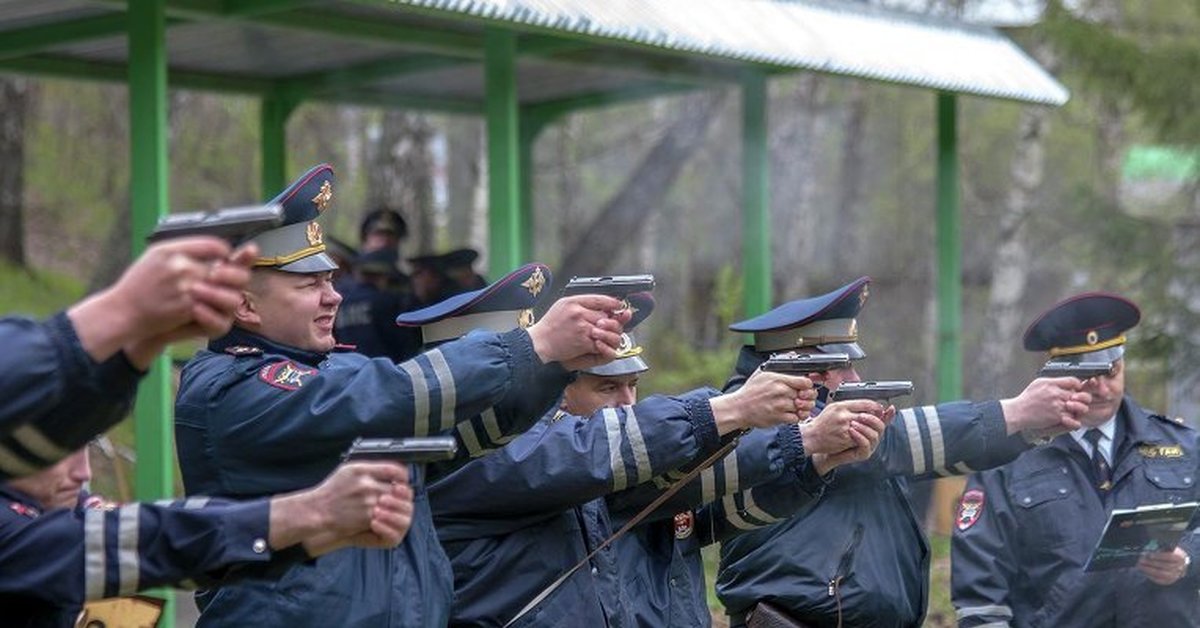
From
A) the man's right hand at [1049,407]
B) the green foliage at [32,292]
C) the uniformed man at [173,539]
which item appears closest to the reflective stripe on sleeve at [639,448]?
the uniformed man at [173,539]

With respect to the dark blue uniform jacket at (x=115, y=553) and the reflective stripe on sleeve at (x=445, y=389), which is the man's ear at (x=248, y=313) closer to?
the reflective stripe on sleeve at (x=445, y=389)

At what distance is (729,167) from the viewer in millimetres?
31172

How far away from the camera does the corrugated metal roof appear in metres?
9.16

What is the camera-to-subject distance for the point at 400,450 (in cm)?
351

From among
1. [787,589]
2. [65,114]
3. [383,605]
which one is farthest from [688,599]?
[65,114]

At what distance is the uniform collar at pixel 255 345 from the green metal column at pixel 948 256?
898 centimetres

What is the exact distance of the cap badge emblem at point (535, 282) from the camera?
4746mm

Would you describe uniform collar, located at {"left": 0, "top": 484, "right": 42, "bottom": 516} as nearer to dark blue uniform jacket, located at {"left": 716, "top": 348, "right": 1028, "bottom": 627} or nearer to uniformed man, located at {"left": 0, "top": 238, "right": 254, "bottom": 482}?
uniformed man, located at {"left": 0, "top": 238, "right": 254, "bottom": 482}

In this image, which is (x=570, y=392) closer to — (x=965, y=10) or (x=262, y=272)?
(x=262, y=272)

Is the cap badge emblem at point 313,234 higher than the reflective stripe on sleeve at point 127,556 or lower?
higher

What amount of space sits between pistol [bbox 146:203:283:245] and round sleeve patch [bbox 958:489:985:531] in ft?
11.1

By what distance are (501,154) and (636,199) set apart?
7566 mm

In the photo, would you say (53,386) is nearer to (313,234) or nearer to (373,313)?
(313,234)

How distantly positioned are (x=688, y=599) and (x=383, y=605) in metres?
1.45
